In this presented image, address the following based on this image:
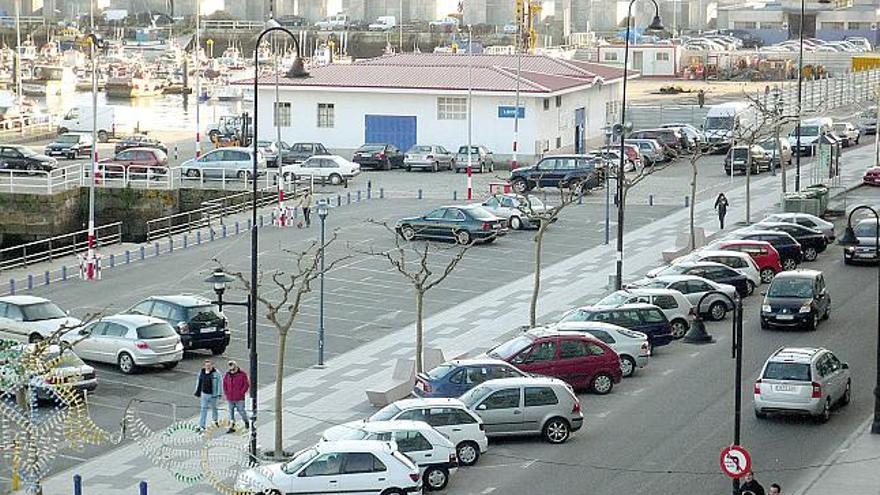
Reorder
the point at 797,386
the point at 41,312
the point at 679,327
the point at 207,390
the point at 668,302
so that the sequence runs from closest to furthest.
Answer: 1. the point at 207,390
2. the point at 797,386
3. the point at 41,312
4. the point at 679,327
5. the point at 668,302

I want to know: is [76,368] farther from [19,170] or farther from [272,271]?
[19,170]

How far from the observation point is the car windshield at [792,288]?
43062mm

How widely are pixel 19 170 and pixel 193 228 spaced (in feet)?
36.2

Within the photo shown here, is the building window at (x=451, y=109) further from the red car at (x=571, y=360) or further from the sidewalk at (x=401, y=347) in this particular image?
the red car at (x=571, y=360)

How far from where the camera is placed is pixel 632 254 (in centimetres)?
5441

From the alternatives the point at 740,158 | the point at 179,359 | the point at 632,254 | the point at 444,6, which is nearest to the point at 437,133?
the point at 740,158

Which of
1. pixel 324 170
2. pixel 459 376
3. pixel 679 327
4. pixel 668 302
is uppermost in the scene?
pixel 324 170

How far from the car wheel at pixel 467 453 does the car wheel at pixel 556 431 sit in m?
1.86

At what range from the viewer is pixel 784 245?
51.3m

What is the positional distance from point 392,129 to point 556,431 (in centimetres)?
4736

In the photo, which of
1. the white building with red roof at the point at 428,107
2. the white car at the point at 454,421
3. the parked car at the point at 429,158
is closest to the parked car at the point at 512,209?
the parked car at the point at 429,158

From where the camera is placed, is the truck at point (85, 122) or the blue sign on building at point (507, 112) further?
the truck at point (85, 122)

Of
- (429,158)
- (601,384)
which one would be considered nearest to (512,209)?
(429,158)

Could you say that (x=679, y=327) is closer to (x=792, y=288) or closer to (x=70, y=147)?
(x=792, y=288)
